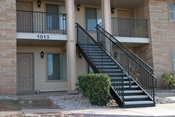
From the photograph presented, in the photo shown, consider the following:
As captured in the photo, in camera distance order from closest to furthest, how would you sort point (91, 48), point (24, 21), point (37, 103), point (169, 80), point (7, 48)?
point (37, 103) < point (7, 48) < point (91, 48) < point (24, 21) < point (169, 80)

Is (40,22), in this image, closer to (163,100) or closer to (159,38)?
(159,38)

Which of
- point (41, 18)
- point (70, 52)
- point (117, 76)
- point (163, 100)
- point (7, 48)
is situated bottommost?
point (163, 100)

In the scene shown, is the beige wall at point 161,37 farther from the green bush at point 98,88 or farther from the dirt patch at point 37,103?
the dirt patch at point 37,103

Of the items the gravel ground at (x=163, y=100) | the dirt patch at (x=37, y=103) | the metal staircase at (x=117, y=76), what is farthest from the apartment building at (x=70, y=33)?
the dirt patch at (x=37, y=103)

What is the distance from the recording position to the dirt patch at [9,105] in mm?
9508

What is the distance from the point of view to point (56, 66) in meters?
17.0

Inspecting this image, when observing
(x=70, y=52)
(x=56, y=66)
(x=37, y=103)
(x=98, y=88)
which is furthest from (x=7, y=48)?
(x=98, y=88)

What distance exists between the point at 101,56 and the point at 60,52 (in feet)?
13.8

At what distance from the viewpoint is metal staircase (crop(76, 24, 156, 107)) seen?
10555 mm

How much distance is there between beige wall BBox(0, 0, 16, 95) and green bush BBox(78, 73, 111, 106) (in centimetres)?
459

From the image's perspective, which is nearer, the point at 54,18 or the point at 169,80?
the point at 169,80

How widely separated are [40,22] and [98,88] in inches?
297

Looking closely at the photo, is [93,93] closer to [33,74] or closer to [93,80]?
[93,80]

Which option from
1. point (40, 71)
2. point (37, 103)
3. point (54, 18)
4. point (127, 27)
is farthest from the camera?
point (127, 27)
